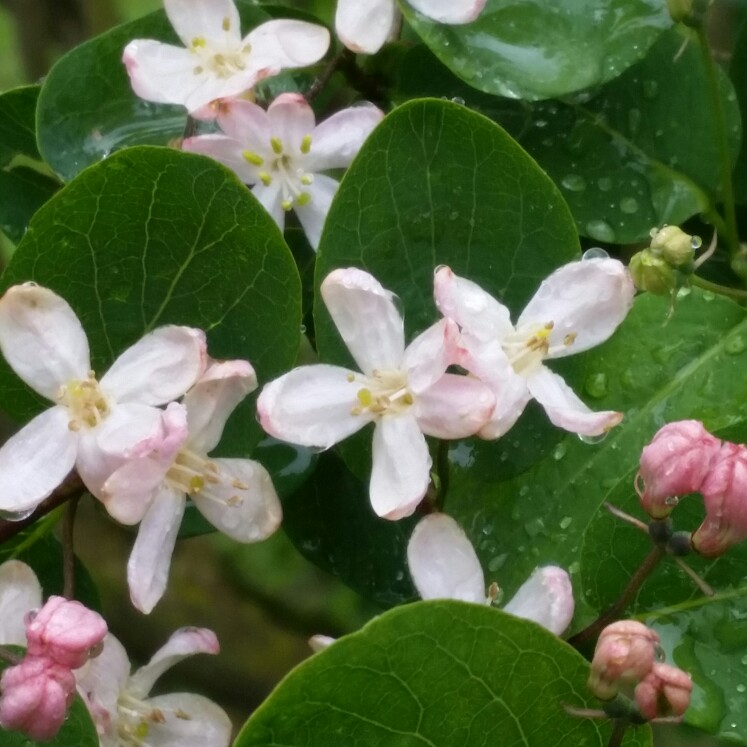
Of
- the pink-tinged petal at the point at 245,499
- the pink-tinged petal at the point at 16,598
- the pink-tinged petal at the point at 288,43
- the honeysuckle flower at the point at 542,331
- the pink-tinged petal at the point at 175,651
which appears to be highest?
the pink-tinged petal at the point at 288,43

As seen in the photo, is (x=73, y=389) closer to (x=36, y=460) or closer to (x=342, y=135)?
(x=36, y=460)

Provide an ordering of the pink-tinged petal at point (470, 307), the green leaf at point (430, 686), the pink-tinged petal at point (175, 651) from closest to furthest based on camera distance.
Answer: the green leaf at point (430, 686) → the pink-tinged petal at point (470, 307) → the pink-tinged petal at point (175, 651)

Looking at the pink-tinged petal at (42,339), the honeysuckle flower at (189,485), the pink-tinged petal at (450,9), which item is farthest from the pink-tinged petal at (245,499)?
the pink-tinged petal at (450,9)

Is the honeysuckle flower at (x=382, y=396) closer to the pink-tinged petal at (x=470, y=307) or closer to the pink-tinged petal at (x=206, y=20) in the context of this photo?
the pink-tinged petal at (x=470, y=307)

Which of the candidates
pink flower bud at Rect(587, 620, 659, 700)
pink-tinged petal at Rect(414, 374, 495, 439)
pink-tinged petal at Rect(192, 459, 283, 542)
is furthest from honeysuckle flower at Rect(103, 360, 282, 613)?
pink flower bud at Rect(587, 620, 659, 700)

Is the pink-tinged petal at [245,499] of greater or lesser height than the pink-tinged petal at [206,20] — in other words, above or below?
below

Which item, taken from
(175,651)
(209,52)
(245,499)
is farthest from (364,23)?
(175,651)

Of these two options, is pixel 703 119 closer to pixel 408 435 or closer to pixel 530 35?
pixel 530 35
